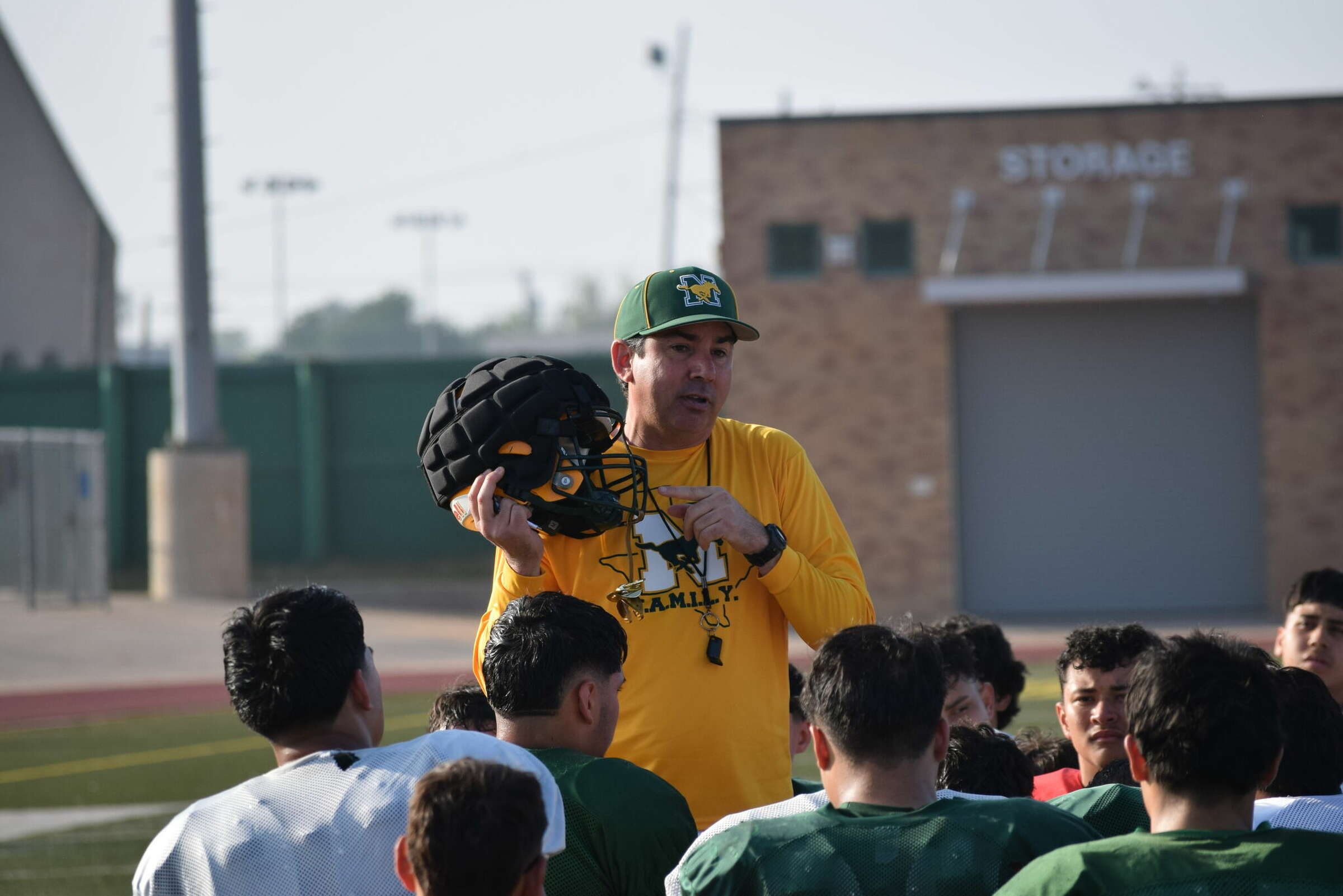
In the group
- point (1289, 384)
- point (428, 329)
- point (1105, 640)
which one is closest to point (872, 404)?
point (1289, 384)

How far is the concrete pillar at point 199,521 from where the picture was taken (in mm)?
21031

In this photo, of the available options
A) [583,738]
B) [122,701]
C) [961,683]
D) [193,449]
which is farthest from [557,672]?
[193,449]

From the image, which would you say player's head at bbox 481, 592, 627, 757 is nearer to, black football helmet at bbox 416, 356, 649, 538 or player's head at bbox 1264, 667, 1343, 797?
black football helmet at bbox 416, 356, 649, 538

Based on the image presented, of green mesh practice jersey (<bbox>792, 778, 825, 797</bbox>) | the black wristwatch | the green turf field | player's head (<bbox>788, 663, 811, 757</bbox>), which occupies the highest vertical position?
the black wristwatch

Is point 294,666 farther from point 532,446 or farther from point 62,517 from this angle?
point 62,517

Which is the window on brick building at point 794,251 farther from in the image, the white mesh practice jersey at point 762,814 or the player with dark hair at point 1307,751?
the white mesh practice jersey at point 762,814

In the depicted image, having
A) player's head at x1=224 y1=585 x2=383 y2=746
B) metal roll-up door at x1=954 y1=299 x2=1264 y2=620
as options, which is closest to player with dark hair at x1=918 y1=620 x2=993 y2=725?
player's head at x1=224 y1=585 x2=383 y2=746

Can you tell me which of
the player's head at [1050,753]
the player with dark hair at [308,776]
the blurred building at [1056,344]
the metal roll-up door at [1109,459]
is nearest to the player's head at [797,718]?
the player's head at [1050,753]

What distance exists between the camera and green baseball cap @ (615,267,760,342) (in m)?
3.56

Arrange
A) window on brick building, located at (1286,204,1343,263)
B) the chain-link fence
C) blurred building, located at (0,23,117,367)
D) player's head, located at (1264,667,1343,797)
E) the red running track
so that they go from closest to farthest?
player's head, located at (1264,667,1343,797), the red running track, the chain-link fence, window on brick building, located at (1286,204,1343,263), blurred building, located at (0,23,117,367)

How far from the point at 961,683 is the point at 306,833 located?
254 cm

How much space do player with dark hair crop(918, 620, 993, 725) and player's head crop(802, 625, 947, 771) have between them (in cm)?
183

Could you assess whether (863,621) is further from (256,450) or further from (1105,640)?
(256,450)

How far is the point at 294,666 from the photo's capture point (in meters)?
2.86
